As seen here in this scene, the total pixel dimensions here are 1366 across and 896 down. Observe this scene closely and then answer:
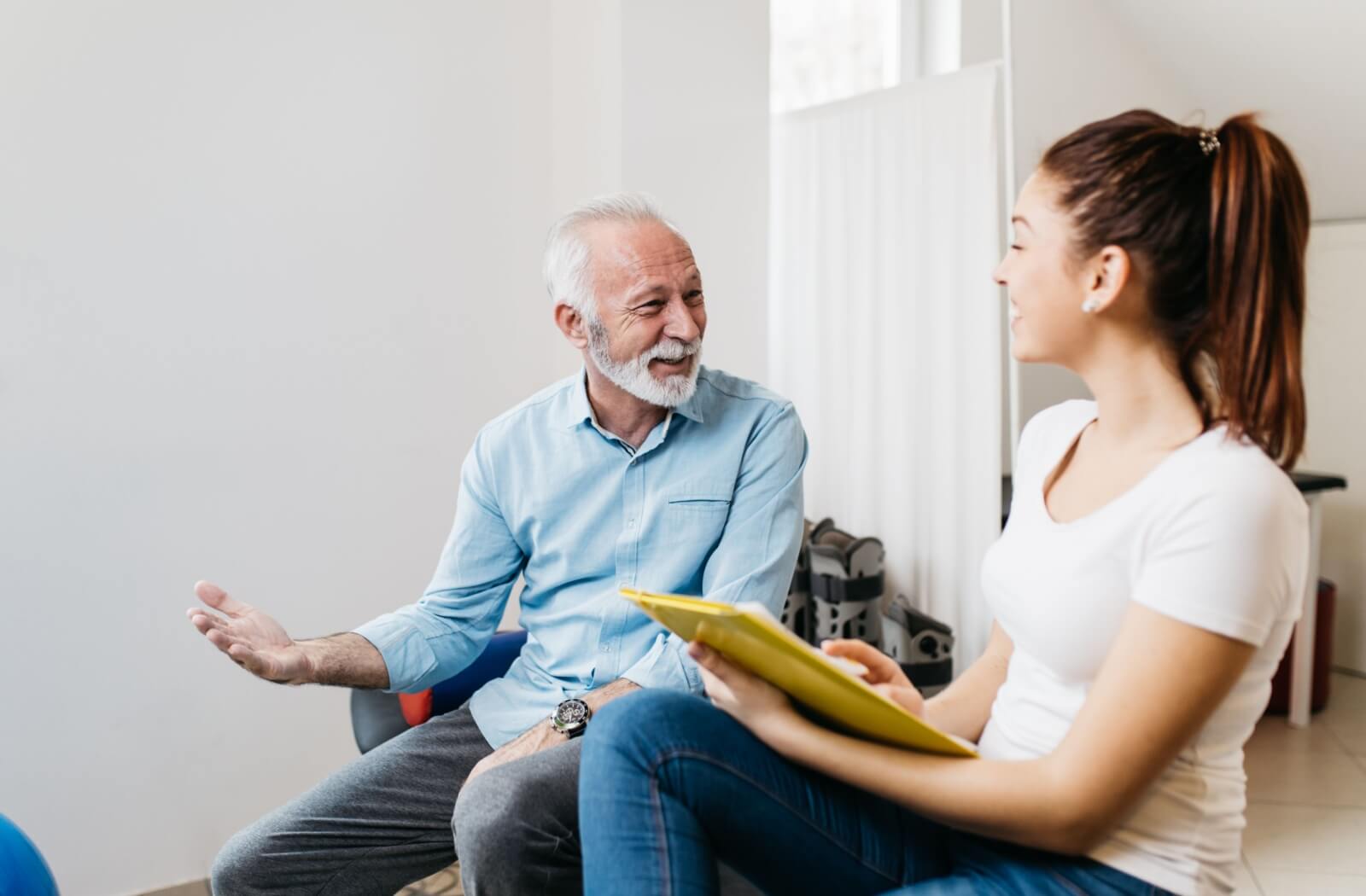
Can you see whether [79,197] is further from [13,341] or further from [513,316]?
[513,316]

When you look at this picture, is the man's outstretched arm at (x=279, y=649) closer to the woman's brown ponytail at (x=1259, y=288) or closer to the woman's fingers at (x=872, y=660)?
the woman's fingers at (x=872, y=660)

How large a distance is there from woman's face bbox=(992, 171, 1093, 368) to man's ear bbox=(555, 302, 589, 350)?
730 mm

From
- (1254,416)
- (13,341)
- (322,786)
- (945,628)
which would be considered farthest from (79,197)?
(1254,416)

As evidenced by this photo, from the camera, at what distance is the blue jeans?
106 cm

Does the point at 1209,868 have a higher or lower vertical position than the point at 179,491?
lower

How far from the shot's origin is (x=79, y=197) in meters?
2.20

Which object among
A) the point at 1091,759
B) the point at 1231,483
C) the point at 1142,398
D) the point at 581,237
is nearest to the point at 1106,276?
the point at 1142,398

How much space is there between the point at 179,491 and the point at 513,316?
832mm

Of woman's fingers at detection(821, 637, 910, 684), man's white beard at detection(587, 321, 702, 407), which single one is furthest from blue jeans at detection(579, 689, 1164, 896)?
man's white beard at detection(587, 321, 702, 407)

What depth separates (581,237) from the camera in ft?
5.65

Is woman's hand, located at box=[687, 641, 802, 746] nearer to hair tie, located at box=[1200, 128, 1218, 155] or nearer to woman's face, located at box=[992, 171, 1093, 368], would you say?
woman's face, located at box=[992, 171, 1093, 368]

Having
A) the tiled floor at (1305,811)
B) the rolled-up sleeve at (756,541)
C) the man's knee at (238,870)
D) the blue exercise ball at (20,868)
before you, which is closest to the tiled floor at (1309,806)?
the tiled floor at (1305,811)

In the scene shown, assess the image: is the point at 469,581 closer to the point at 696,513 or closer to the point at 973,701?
the point at 696,513

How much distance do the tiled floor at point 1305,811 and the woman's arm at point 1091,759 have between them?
157 cm
